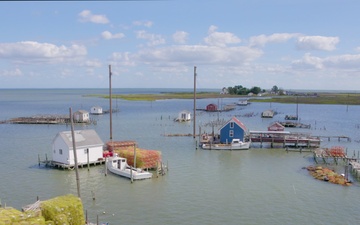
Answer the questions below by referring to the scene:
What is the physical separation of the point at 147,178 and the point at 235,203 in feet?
31.5

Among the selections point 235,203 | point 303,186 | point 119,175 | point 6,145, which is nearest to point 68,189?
point 119,175

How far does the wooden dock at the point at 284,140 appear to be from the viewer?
52000 mm

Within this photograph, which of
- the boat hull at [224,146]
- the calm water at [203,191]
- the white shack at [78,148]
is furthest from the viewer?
the boat hull at [224,146]

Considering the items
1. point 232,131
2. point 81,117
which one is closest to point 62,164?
point 232,131

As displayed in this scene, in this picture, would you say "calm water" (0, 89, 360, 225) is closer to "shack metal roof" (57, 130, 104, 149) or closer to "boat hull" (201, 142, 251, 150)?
"boat hull" (201, 142, 251, 150)

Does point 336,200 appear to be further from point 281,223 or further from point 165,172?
point 165,172

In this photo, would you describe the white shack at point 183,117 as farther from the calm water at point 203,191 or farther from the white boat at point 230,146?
the calm water at point 203,191

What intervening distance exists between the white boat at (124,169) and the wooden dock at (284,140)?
2294cm

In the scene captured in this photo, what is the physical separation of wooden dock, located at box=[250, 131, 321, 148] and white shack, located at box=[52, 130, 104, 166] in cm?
2415

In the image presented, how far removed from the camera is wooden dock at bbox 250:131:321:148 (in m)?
52.0

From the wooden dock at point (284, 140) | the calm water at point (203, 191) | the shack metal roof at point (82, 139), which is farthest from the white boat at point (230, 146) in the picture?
the shack metal roof at point (82, 139)

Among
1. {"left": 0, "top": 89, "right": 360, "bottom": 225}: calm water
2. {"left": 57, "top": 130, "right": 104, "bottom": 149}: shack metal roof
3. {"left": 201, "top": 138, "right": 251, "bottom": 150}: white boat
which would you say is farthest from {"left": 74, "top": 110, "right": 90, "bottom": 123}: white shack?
{"left": 57, "top": 130, "right": 104, "bottom": 149}: shack metal roof

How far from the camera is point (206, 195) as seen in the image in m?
29.6

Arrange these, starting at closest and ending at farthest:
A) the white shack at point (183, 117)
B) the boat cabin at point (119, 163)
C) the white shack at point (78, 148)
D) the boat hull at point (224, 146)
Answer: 1. the boat cabin at point (119, 163)
2. the white shack at point (78, 148)
3. the boat hull at point (224, 146)
4. the white shack at point (183, 117)
